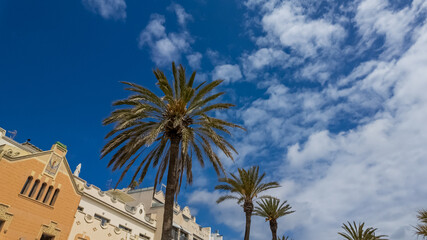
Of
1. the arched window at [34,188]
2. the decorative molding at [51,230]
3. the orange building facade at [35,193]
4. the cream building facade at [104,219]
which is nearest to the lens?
the orange building facade at [35,193]

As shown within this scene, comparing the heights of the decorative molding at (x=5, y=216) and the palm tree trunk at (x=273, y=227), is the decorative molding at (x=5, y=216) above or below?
below

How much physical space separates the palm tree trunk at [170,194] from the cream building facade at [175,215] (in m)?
20.4

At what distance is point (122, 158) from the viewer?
2006cm

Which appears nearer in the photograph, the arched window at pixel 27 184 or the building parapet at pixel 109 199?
the arched window at pixel 27 184

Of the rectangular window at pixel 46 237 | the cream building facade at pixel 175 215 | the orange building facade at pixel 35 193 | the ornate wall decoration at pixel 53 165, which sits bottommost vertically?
the rectangular window at pixel 46 237

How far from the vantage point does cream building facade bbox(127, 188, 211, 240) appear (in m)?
38.4

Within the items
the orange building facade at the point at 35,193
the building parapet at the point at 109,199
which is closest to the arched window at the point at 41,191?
the orange building facade at the point at 35,193

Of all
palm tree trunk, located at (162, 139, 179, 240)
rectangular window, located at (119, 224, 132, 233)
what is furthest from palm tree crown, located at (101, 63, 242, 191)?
rectangular window, located at (119, 224, 132, 233)

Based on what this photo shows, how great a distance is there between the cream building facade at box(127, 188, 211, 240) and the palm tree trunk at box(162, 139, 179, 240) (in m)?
20.4

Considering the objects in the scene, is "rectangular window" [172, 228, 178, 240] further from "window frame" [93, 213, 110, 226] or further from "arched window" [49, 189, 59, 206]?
"arched window" [49, 189, 59, 206]

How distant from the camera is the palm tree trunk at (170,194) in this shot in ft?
53.9

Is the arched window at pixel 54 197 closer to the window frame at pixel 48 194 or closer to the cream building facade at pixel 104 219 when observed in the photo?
the window frame at pixel 48 194

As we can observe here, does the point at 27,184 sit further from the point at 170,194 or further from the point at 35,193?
the point at 170,194

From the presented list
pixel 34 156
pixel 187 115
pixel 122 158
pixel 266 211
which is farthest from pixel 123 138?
pixel 266 211
